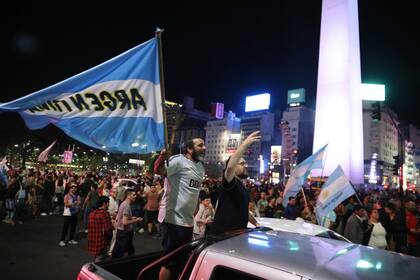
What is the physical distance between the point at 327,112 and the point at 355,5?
12388mm

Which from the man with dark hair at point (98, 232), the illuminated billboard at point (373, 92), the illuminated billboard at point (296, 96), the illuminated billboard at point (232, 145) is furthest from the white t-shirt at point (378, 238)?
the illuminated billboard at point (296, 96)

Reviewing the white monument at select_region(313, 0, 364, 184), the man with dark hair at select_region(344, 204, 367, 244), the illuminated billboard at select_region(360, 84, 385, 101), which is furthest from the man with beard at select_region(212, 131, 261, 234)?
the illuminated billboard at select_region(360, 84, 385, 101)

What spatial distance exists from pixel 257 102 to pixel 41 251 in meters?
110

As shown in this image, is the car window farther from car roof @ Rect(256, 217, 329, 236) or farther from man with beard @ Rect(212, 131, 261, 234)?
car roof @ Rect(256, 217, 329, 236)

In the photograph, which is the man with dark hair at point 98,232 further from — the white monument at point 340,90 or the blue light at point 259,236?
the white monument at point 340,90

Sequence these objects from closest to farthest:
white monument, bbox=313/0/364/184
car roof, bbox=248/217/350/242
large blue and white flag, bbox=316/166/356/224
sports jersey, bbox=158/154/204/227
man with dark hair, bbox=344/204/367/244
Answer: sports jersey, bbox=158/154/204/227
car roof, bbox=248/217/350/242
man with dark hair, bbox=344/204/367/244
large blue and white flag, bbox=316/166/356/224
white monument, bbox=313/0/364/184

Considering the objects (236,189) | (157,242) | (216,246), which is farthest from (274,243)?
(157,242)

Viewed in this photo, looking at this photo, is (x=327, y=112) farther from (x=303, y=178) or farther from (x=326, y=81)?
(x=303, y=178)

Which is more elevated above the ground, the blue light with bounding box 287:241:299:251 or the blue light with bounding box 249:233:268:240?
the blue light with bounding box 287:241:299:251

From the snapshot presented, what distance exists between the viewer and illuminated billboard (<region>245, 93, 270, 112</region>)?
374ft

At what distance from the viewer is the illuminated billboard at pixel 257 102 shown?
114m

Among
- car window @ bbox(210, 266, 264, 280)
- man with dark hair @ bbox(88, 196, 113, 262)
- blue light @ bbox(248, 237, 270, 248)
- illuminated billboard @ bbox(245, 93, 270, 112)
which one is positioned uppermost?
illuminated billboard @ bbox(245, 93, 270, 112)

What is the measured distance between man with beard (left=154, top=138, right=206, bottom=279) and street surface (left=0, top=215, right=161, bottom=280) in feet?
13.9

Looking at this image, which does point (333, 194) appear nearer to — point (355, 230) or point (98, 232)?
point (355, 230)
